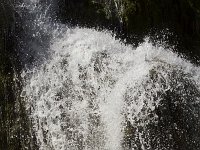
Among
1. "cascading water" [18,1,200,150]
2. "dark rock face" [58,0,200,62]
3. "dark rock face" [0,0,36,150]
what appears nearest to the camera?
"cascading water" [18,1,200,150]

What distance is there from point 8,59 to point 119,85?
1.55m

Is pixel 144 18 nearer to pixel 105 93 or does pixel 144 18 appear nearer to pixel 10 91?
pixel 105 93

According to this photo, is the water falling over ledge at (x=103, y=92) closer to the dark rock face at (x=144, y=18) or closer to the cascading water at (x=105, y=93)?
the cascading water at (x=105, y=93)

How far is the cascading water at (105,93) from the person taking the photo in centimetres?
630

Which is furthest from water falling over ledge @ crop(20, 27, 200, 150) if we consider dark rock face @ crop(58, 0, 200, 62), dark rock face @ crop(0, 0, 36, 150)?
dark rock face @ crop(58, 0, 200, 62)

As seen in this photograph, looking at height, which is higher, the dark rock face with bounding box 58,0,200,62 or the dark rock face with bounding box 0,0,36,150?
the dark rock face with bounding box 58,0,200,62

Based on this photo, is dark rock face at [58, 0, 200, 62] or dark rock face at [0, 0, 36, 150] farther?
dark rock face at [58, 0, 200, 62]

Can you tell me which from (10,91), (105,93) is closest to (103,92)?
(105,93)

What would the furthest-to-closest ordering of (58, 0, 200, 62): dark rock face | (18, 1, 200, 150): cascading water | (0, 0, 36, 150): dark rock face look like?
(58, 0, 200, 62): dark rock face → (0, 0, 36, 150): dark rock face → (18, 1, 200, 150): cascading water

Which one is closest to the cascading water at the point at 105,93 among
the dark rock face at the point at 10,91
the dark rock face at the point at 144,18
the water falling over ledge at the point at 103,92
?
the water falling over ledge at the point at 103,92

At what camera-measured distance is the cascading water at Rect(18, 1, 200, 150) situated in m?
6.30

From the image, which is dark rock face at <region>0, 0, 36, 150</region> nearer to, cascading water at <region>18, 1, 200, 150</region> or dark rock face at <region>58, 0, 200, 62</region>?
cascading water at <region>18, 1, 200, 150</region>

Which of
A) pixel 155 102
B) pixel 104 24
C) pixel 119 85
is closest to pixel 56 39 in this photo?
pixel 104 24

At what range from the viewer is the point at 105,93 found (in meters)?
6.57
